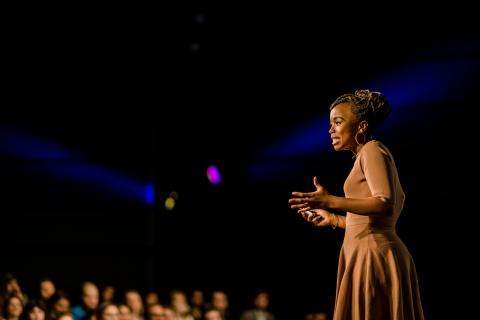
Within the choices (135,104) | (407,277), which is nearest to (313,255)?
(135,104)

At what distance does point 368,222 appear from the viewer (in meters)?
2.68

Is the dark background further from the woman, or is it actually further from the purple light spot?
the woman

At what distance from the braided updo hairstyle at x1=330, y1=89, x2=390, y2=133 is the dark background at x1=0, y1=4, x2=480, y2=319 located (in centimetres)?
516

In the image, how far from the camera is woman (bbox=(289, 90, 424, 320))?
2537 mm

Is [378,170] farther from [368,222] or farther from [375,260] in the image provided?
[375,260]

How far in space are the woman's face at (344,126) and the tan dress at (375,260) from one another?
0.10m

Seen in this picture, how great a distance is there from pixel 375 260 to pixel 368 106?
0.59 m

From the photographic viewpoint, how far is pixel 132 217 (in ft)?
29.8

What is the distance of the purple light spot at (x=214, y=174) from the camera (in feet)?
29.2

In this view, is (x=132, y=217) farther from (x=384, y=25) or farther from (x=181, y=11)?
(x=384, y=25)

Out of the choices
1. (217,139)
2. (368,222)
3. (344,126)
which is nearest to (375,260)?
(368,222)

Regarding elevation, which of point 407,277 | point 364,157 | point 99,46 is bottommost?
point 407,277

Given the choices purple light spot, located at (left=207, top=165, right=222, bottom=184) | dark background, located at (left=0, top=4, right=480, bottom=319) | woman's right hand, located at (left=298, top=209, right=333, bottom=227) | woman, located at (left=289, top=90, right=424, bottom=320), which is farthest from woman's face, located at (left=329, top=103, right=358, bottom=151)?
purple light spot, located at (left=207, top=165, right=222, bottom=184)

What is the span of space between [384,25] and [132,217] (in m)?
3.86
